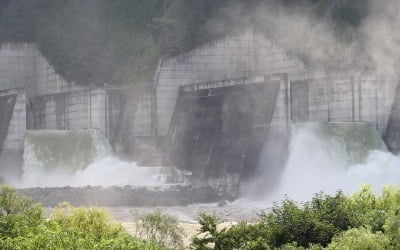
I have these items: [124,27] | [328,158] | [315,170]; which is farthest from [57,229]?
[124,27]

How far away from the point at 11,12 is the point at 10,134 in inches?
528

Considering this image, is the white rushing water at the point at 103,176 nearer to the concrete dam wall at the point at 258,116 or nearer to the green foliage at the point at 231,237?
the concrete dam wall at the point at 258,116

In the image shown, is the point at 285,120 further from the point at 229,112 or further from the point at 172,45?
the point at 172,45

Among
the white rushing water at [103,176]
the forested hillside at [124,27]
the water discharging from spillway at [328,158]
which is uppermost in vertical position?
the forested hillside at [124,27]

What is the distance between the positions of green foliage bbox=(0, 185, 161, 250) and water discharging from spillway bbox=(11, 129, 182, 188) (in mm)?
26344

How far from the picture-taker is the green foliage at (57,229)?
2561 centimetres

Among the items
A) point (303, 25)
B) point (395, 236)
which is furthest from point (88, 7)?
point (395, 236)

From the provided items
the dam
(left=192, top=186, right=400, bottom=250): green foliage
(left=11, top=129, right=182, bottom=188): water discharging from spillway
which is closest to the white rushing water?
(left=11, top=129, right=182, bottom=188): water discharging from spillway

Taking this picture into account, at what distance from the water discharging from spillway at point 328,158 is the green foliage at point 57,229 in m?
20.0

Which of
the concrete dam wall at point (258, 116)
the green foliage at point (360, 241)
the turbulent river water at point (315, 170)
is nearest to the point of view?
the green foliage at point (360, 241)

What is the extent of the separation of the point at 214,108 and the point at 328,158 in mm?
7653

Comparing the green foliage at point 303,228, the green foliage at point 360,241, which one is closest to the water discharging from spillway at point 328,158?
the green foliage at point 303,228

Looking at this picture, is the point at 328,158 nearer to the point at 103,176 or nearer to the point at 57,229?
the point at 103,176

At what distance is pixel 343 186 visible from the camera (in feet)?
163
